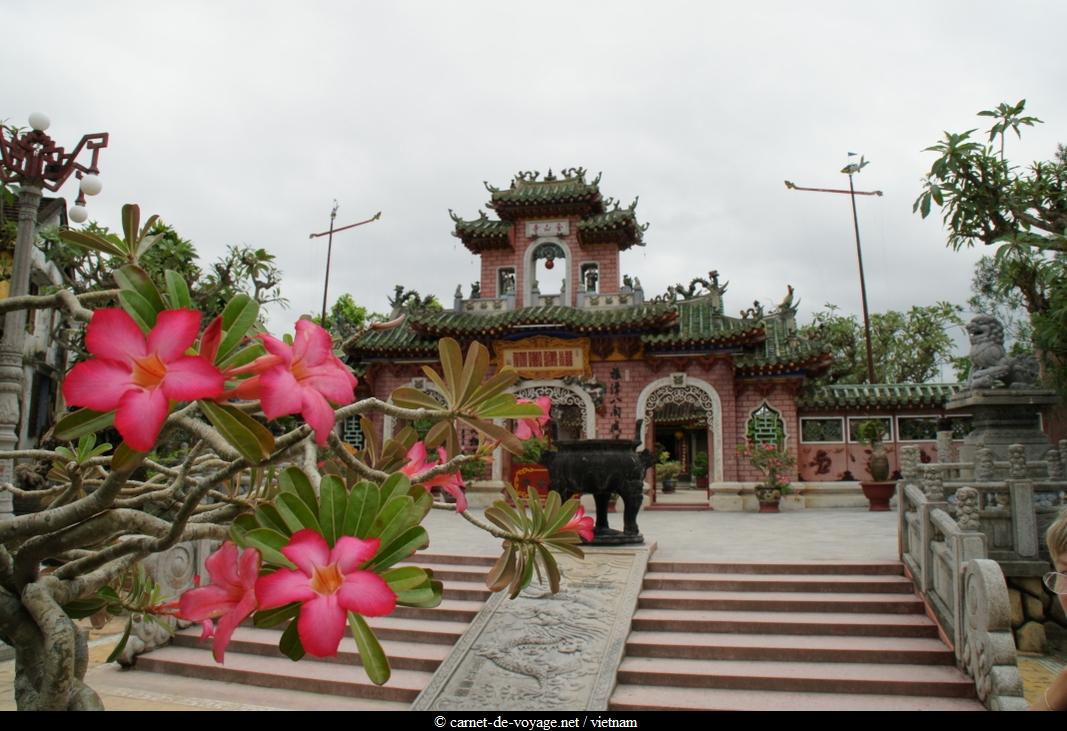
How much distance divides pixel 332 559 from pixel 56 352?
18599 millimetres

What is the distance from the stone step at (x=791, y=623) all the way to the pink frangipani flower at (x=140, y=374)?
523cm

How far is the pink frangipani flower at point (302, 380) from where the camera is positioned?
2.42 ft

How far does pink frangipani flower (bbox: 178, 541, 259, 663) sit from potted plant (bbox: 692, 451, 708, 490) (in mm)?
21564

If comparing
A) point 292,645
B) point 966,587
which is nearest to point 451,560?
point 966,587

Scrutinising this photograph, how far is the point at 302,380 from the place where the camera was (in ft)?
2.64

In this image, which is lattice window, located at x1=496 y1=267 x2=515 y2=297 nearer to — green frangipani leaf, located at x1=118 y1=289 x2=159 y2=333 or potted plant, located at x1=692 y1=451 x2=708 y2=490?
potted plant, located at x1=692 y1=451 x2=708 y2=490

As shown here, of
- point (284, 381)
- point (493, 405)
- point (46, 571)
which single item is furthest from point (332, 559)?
point (46, 571)

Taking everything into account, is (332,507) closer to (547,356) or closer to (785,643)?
(785,643)

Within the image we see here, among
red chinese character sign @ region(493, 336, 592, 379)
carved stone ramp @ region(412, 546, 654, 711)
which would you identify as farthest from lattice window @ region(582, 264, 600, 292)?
carved stone ramp @ region(412, 546, 654, 711)

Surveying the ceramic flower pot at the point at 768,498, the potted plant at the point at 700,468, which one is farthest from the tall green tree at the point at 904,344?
the ceramic flower pot at the point at 768,498

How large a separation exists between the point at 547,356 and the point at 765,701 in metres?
10.1

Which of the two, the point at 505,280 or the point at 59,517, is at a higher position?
the point at 505,280

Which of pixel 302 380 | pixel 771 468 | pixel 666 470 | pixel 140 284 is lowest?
pixel 666 470

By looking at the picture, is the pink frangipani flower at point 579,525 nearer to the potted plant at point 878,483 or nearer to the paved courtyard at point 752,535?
the paved courtyard at point 752,535
